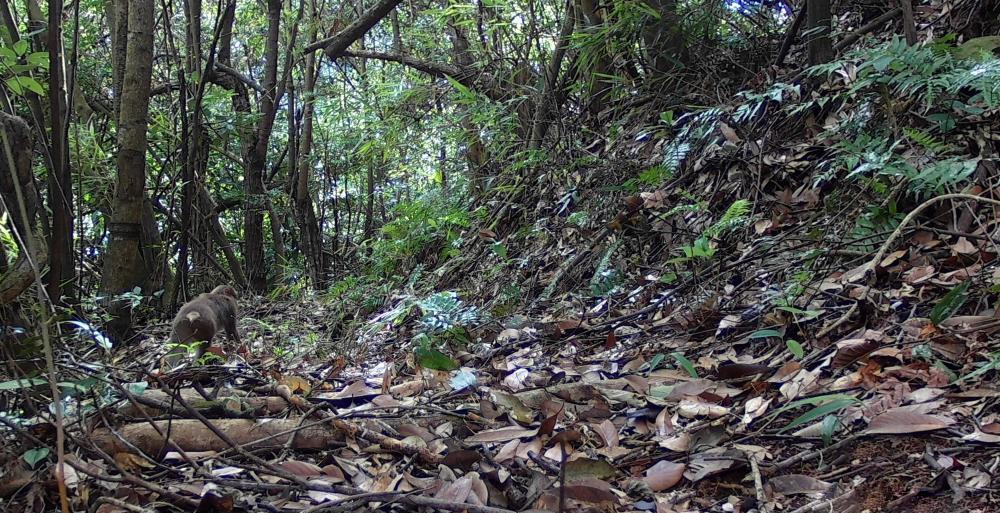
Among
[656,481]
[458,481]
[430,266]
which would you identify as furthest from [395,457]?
[430,266]

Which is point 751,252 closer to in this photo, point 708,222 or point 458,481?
point 708,222

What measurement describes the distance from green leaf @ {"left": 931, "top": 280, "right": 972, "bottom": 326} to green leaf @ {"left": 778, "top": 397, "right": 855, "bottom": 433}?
528 mm

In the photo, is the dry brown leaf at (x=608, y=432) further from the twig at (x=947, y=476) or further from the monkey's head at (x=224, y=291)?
the monkey's head at (x=224, y=291)

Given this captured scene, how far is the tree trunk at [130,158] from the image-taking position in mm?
5062

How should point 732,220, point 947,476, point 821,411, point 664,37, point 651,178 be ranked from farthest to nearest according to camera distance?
point 664,37
point 651,178
point 732,220
point 821,411
point 947,476

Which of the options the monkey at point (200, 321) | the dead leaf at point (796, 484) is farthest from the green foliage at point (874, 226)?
the monkey at point (200, 321)

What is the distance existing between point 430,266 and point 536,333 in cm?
330

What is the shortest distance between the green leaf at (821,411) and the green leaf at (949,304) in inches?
20.8

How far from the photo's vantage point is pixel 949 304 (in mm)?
2279

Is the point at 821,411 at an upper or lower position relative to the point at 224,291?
lower

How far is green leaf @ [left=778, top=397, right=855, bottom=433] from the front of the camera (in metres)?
1.96

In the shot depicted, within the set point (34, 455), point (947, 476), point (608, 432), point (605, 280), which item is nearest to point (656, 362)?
point (608, 432)

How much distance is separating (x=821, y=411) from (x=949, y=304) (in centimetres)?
69

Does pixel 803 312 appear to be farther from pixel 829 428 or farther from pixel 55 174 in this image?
pixel 55 174
